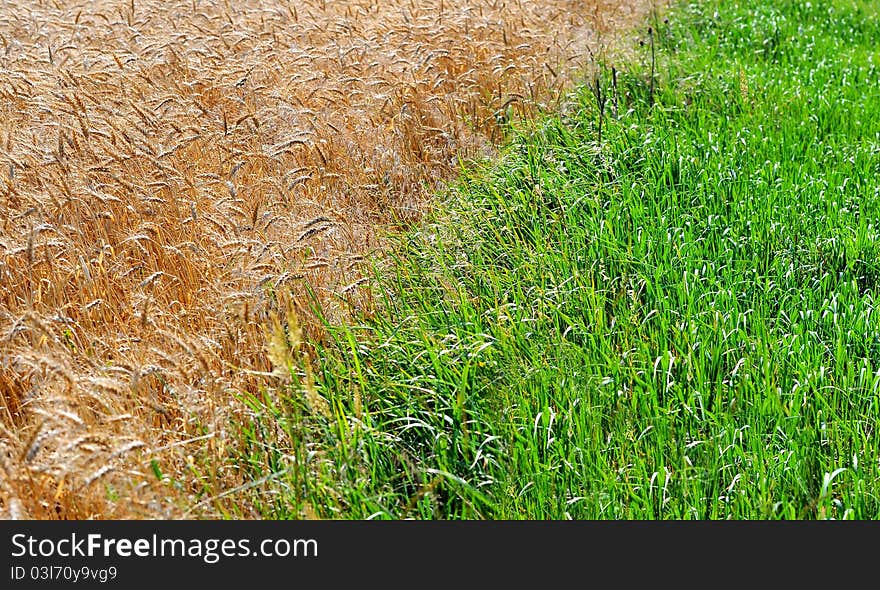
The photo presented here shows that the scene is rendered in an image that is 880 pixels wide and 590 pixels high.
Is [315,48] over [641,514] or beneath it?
over

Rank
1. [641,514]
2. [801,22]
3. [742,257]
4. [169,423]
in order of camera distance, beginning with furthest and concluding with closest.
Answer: [801,22] → [742,257] → [169,423] → [641,514]

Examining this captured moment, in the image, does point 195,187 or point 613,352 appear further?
point 195,187

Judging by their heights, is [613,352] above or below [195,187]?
below

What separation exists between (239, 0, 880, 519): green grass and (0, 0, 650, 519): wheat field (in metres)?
0.23

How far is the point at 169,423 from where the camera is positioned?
283 centimetres

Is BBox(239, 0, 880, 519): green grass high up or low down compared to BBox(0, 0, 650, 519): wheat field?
down

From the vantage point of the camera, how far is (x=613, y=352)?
10.0ft

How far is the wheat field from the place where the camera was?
2.55 meters

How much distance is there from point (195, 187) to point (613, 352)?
1.96m

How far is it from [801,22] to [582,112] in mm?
3825

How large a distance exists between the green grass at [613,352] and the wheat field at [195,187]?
0.76 feet

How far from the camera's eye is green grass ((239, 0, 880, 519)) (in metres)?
2.52
